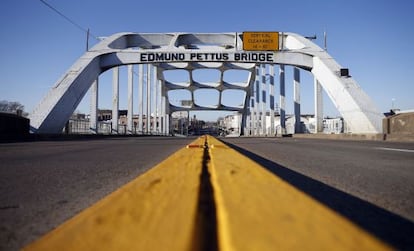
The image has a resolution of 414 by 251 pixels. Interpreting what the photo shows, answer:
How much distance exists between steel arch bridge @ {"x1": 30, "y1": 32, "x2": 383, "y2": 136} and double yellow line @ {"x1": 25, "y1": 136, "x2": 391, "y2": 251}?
66.6 feet

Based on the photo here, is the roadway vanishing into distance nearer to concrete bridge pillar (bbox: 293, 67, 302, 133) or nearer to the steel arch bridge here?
the steel arch bridge

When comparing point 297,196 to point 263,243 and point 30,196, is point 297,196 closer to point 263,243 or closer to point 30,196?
point 263,243

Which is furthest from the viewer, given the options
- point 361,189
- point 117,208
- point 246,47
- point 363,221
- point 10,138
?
point 246,47

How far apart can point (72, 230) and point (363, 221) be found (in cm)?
148

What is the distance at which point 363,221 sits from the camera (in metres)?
1.88

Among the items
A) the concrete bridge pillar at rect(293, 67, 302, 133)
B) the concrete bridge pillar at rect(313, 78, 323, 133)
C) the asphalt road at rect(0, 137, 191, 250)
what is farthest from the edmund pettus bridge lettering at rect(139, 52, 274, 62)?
the asphalt road at rect(0, 137, 191, 250)

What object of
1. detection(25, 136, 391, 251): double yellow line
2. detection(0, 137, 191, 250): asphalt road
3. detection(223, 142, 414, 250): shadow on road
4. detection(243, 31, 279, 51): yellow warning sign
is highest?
detection(243, 31, 279, 51): yellow warning sign

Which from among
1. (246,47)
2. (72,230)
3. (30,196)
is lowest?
(30,196)

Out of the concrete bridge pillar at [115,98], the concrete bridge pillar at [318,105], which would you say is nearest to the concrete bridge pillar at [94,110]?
the concrete bridge pillar at [115,98]

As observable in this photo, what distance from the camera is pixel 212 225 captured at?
1149 mm

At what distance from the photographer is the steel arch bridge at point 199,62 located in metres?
22.0

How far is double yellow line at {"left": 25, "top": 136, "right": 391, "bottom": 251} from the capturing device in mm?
905

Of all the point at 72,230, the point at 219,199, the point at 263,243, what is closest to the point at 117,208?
the point at 72,230

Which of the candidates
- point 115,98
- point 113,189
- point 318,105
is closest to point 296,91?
point 318,105
